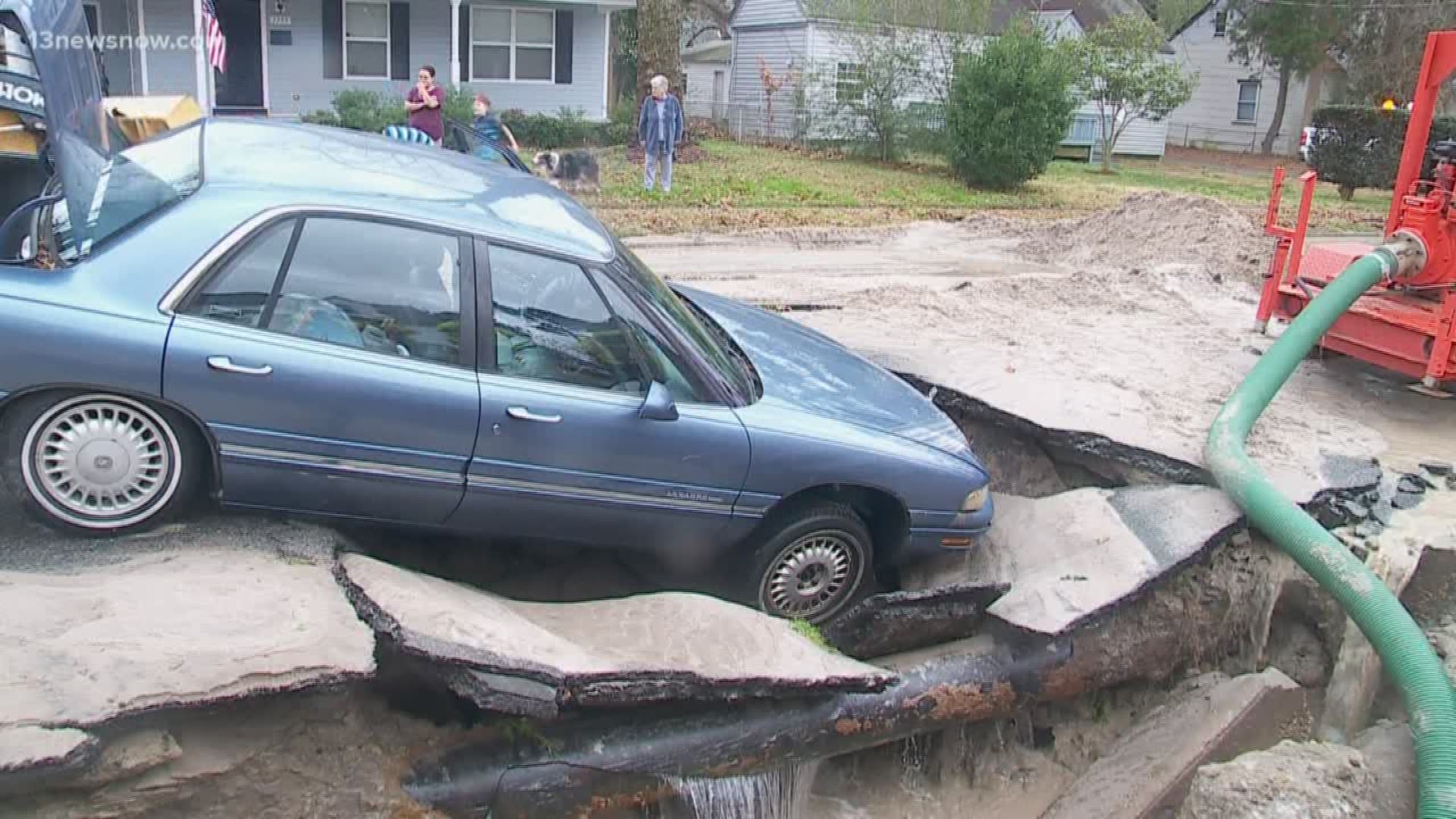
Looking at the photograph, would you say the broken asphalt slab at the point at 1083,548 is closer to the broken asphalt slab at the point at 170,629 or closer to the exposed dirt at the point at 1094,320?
the exposed dirt at the point at 1094,320

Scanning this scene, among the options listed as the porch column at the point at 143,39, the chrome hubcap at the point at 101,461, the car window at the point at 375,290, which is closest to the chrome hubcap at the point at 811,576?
the car window at the point at 375,290

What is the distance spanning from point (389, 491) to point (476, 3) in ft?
66.8

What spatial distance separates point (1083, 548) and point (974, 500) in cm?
69

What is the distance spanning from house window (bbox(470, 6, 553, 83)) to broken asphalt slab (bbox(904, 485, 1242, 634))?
19.5 meters

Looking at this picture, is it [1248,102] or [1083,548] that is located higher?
[1248,102]

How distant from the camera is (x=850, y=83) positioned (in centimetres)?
2506

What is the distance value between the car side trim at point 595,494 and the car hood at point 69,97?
169cm

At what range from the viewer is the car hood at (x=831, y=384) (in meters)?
5.03

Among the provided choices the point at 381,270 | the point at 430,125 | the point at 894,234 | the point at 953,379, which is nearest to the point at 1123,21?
the point at 894,234

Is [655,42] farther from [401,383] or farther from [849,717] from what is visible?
[849,717]

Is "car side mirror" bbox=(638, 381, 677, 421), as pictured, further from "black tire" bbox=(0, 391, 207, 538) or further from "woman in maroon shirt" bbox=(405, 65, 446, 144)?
"woman in maroon shirt" bbox=(405, 65, 446, 144)

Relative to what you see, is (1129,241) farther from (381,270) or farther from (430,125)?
(381,270)

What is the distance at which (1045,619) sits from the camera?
4.94 meters

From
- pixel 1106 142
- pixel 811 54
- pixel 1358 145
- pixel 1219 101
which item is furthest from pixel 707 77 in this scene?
pixel 1219 101
